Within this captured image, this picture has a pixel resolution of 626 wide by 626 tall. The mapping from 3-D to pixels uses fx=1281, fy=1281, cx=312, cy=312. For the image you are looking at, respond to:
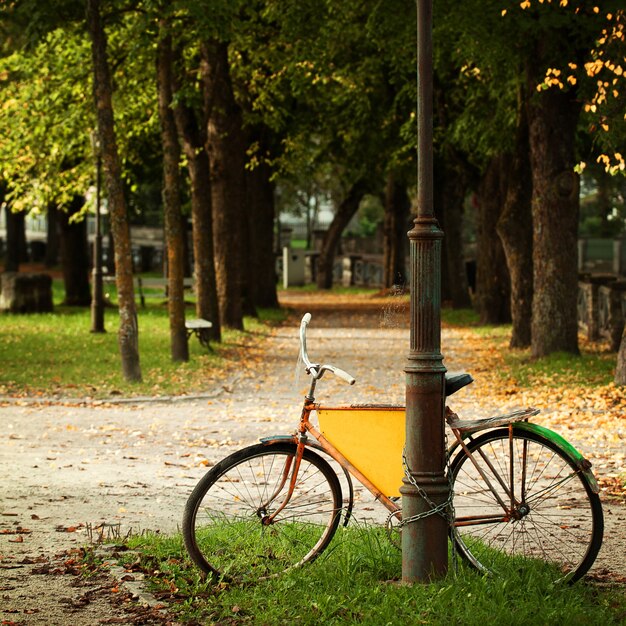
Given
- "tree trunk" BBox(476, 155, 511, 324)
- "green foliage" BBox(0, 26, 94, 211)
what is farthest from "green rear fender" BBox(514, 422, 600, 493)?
"tree trunk" BBox(476, 155, 511, 324)

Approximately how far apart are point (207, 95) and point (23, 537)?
50.0 ft

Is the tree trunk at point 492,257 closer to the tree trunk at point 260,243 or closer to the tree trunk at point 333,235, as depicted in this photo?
the tree trunk at point 260,243

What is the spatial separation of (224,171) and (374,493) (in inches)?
712

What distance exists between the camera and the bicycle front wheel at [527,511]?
6.22 meters

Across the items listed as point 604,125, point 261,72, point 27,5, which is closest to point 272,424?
point 604,125

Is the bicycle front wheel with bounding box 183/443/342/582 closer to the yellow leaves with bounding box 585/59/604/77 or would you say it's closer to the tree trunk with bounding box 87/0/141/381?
the yellow leaves with bounding box 585/59/604/77

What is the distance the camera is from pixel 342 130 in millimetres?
35094

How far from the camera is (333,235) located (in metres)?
47.6

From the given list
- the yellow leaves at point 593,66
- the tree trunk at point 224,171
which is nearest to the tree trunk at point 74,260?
the tree trunk at point 224,171

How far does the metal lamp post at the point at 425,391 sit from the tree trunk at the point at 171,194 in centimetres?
1224

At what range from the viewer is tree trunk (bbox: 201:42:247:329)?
73.0ft

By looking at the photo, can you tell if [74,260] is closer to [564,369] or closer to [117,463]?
[564,369]

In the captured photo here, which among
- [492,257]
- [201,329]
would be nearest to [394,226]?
[492,257]

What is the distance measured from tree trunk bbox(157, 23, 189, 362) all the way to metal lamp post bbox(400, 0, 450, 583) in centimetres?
1224
